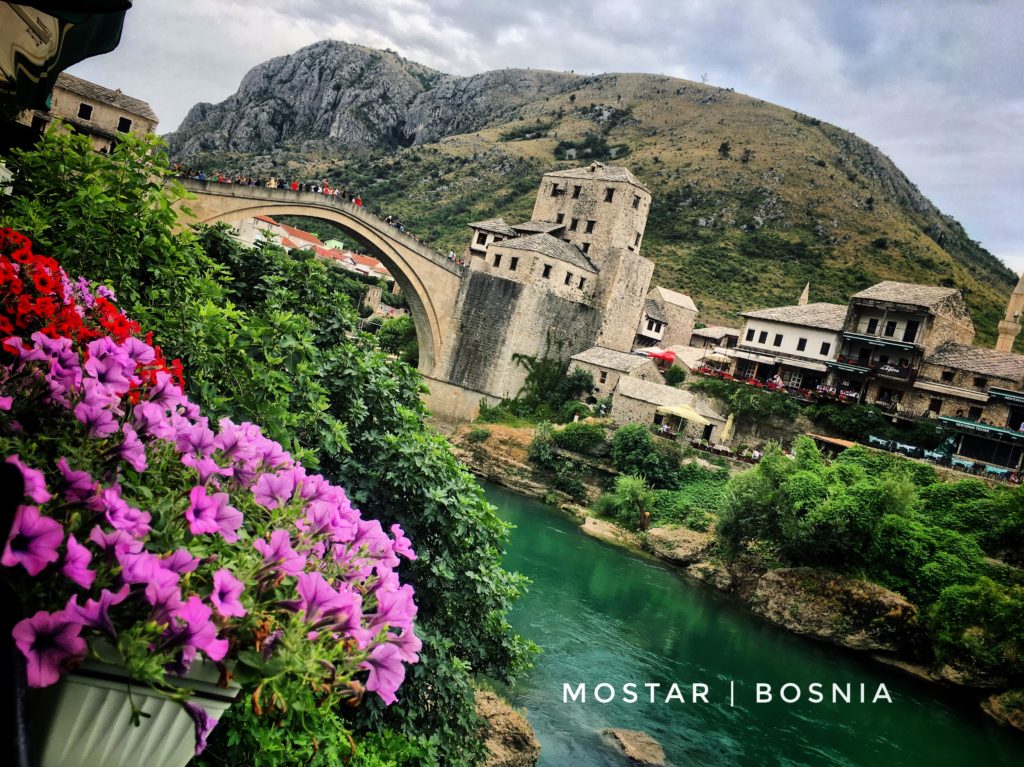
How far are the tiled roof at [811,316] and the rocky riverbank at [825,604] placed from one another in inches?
599

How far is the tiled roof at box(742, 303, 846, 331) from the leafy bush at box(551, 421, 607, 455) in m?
12.1

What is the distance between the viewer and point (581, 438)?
103 ft

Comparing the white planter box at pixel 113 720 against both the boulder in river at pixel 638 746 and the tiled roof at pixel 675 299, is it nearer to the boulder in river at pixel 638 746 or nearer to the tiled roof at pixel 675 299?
the boulder in river at pixel 638 746

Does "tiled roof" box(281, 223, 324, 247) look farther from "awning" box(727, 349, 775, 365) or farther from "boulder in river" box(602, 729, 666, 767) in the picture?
"boulder in river" box(602, 729, 666, 767)

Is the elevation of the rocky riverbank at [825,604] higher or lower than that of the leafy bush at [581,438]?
lower

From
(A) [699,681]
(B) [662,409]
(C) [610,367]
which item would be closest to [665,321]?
(C) [610,367]

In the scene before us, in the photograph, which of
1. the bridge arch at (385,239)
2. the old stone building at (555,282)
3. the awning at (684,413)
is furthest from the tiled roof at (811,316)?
the bridge arch at (385,239)

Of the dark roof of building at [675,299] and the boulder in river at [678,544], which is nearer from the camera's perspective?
the boulder in river at [678,544]

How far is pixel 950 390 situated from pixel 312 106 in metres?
106

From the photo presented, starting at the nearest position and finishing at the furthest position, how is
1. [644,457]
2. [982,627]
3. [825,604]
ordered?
[982,627], [825,604], [644,457]

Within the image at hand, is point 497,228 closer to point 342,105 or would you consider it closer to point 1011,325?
point 1011,325

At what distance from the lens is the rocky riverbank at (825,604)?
62.0 ft

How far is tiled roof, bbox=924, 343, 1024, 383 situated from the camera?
29.1 metres

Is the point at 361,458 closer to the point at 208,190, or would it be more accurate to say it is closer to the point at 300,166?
the point at 208,190
